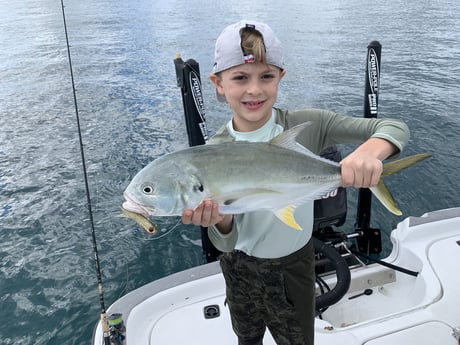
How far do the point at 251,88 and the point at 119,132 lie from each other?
7.68m

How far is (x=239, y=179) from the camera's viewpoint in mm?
1699

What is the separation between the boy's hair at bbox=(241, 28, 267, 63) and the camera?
1865 millimetres

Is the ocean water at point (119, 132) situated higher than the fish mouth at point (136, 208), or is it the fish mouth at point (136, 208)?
the fish mouth at point (136, 208)

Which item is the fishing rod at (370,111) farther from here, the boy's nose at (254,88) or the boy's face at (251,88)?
the boy's nose at (254,88)

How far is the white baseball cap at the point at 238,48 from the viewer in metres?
1.88

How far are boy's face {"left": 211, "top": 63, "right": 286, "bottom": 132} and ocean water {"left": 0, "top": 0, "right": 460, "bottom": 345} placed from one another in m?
3.45

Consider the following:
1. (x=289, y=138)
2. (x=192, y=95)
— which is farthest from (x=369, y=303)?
(x=192, y=95)

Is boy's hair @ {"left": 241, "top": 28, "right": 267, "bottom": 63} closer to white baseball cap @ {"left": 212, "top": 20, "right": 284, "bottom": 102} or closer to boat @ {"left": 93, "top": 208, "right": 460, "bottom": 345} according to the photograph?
white baseball cap @ {"left": 212, "top": 20, "right": 284, "bottom": 102}

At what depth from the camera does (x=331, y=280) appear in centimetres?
343

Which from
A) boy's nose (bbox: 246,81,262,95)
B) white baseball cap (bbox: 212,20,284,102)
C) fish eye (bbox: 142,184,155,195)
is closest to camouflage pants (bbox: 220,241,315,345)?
fish eye (bbox: 142,184,155,195)

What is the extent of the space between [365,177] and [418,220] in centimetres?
250

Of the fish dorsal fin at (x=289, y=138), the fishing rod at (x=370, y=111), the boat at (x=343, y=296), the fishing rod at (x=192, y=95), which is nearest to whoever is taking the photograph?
the fish dorsal fin at (x=289, y=138)

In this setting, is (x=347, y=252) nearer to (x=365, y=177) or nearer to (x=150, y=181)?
(x=365, y=177)

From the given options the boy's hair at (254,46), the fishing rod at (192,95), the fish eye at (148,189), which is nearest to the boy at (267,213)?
the boy's hair at (254,46)
